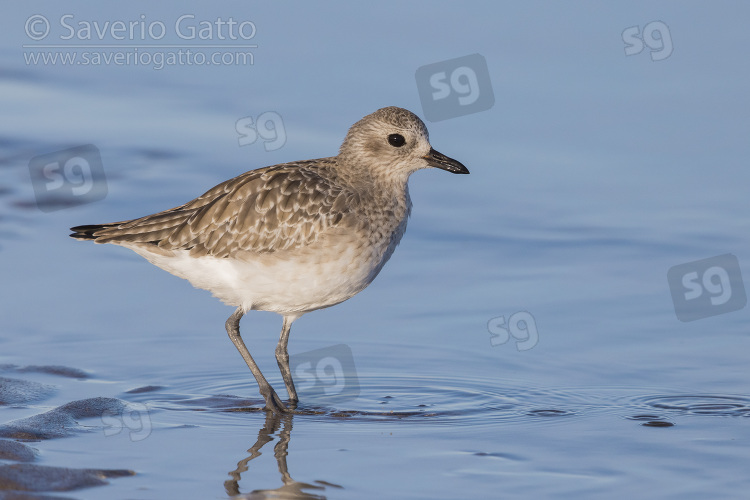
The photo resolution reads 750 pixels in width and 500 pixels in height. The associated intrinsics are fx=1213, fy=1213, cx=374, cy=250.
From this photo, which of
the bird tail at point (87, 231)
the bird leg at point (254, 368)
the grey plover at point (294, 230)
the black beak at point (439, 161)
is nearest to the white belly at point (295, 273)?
the grey plover at point (294, 230)

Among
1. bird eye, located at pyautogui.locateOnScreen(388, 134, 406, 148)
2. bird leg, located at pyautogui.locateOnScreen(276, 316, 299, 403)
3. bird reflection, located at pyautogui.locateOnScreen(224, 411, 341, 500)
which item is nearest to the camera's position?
bird reflection, located at pyautogui.locateOnScreen(224, 411, 341, 500)

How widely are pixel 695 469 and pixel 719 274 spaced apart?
Answer: 4.22 meters

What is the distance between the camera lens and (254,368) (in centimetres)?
977

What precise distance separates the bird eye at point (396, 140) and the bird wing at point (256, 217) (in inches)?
25.6

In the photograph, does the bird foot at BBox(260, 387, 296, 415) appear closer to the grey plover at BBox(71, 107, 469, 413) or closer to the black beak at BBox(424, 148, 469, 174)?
the grey plover at BBox(71, 107, 469, 413)

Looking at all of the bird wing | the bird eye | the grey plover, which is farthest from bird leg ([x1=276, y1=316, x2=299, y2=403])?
the bird eye

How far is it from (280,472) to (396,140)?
137 inches

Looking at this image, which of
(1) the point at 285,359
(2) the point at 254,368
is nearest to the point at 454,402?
(1) the point at 285,359

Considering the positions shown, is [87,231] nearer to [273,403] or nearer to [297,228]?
[297,228]

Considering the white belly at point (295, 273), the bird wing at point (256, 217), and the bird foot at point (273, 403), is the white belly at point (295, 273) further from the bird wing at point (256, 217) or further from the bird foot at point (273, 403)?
the bird foot at point (273, 403)

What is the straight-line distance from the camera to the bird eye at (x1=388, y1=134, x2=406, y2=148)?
404 inches

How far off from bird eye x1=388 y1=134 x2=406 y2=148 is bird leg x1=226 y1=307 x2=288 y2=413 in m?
1.89

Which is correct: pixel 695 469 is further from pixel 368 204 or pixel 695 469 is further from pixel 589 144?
pixel 589 144

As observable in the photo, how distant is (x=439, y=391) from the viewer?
9.73 m
